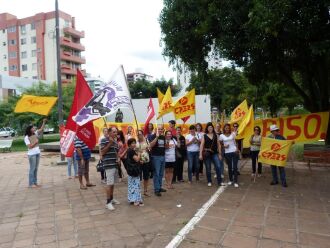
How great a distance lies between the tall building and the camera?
70875 millimetres

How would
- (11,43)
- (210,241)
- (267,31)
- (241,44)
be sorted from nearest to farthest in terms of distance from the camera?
(210,241), (267,31), (241,44), (11,43)

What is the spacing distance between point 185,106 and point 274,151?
4.03 meters

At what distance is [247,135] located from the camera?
1257 centimetres

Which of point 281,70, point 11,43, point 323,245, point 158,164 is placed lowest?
point 323,245

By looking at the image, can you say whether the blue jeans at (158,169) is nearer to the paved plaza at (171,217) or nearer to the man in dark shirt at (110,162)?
the paved plaza at (171,217)

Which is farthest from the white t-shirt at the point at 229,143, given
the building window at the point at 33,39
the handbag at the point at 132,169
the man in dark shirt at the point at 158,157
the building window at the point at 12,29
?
the building window at the point at 12,29

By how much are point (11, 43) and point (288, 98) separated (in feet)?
194

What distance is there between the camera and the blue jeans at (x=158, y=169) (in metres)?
8.92

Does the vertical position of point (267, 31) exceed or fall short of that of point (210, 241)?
it exceeds it

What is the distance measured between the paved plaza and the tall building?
63.4m

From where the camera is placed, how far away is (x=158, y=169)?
9031 millimetres

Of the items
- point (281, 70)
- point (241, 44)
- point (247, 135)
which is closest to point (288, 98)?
point (281, 70)

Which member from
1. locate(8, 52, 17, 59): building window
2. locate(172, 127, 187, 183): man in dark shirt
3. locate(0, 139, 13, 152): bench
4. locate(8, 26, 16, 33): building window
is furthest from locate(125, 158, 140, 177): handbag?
locate(8, 26, 16, 33): building window

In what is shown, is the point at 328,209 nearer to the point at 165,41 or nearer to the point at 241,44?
the point at 241,44
